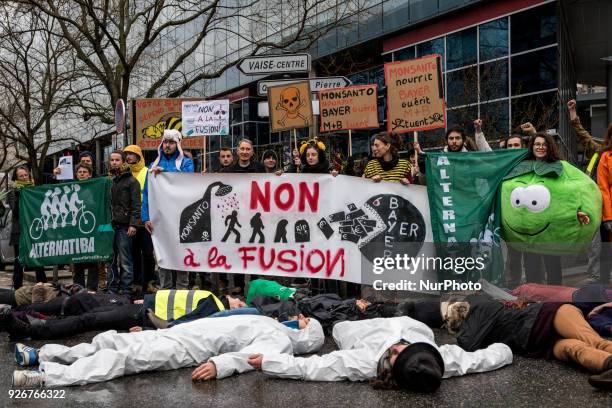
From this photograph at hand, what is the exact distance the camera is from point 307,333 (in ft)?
17.4

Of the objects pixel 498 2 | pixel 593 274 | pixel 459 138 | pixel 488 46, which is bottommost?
pixel 593 274

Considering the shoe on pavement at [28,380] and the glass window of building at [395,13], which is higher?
the glass window of building at [395,13]

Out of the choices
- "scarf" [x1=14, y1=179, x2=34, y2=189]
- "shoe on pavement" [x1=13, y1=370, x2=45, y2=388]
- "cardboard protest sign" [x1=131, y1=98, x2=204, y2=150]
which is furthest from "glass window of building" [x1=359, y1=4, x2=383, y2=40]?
"shoe on pavement" [x1=13, y1=370, x2=45, y2=388]

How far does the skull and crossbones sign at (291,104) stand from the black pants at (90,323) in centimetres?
432

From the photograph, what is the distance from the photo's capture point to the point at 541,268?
641 cm

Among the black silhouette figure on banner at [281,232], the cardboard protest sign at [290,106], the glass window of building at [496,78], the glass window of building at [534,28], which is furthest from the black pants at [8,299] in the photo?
the glass window of building at [534,28]

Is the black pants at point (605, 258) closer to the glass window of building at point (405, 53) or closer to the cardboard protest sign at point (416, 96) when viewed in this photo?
the cardboard protest sign at point (416, 96)

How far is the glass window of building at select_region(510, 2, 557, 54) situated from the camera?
56.6ft

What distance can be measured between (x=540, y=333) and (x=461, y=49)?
51.9ft

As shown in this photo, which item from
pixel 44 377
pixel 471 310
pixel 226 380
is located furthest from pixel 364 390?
pixel 44 377

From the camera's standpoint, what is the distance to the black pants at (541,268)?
624cm

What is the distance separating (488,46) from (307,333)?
15.4 metres

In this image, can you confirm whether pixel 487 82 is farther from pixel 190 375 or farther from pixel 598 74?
pixel 598 74

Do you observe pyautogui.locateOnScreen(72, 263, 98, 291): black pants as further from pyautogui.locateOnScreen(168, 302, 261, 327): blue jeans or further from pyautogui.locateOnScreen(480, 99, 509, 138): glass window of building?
pyautogui.locateOnScreen(480, 99, 509, 138): glass window of building
